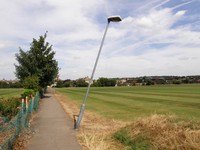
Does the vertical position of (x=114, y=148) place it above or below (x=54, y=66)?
below

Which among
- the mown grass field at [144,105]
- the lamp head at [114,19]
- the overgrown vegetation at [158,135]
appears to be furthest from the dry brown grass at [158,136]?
the mown grass field at [144,105]

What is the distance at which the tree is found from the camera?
1612 inches

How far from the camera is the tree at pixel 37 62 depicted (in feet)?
134

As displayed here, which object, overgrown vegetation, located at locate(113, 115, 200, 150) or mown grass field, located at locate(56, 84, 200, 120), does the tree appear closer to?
mown grass field, located at locate(56, 84, 200, 120)

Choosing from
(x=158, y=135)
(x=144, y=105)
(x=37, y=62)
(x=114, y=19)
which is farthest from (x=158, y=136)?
(x=37, y=62)

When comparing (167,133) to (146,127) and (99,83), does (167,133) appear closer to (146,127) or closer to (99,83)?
(146,127)

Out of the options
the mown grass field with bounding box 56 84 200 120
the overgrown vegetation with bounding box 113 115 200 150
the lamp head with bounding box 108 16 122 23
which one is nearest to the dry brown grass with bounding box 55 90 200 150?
the overgrown vegetation with bounding box 113 115 200 150

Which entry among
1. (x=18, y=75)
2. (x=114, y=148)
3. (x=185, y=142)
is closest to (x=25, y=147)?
(x=114, y=148)

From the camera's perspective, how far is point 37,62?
41344 millimetres

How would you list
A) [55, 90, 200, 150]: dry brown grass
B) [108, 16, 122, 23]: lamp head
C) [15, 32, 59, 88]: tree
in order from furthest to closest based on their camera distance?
[15, 32, 59, 88]: tree
[108, 16, 122, 23]: lamp head
[55, 90, 200, 150]: dry brown grass

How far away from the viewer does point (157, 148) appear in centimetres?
742

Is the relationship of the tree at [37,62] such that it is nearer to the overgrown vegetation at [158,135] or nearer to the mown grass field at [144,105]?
the mown grass field at [144,105]

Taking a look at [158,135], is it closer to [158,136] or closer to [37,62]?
[158,136]

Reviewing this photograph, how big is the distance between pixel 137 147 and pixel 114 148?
0.80m
